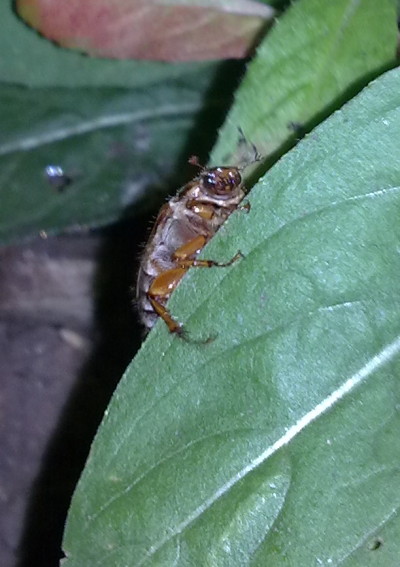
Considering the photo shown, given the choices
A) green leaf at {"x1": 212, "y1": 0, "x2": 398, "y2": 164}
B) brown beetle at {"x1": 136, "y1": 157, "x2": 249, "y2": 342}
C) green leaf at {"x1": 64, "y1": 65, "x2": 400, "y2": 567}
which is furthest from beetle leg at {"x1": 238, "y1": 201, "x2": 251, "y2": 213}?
brown beetle at {"x1": 136, "y1": 157, "x2": 249, "y2": 342}

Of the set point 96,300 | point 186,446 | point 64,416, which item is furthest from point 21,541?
point 186,446

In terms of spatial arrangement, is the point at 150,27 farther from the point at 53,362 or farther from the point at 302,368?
the point at 53,362

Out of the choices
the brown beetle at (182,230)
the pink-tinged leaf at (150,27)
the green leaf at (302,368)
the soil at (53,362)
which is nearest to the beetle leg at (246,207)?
the green leaf at (302,368)

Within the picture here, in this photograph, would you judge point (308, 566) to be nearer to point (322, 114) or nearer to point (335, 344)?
point (335, 344)

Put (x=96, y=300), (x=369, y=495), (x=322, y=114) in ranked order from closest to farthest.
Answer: (x=369, y=495) < (x=322, y=114) < (x=96, y=300)

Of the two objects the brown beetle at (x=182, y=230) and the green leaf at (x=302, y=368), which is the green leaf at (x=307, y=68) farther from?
the green leaf at (x=302, y=368)

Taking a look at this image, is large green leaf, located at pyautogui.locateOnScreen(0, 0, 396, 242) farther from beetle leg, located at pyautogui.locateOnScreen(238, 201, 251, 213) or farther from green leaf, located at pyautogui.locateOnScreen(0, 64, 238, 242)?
beetle leg, located at pyautogui.locateOnScreen(238, 201, 251, 213)

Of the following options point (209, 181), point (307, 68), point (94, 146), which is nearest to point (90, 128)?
point (94, 146)
